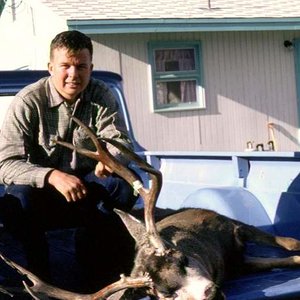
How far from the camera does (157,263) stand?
12.0 ft

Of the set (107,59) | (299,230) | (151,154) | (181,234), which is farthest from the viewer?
(107,59)

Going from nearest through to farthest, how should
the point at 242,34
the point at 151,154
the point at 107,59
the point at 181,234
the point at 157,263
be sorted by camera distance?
the point at 157,263 → the point at 181,234 → the point at 151,154 → the point at 107,59 → the point at 242,34

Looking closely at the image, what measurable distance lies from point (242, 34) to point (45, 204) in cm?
1234

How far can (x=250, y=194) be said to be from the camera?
4926mm

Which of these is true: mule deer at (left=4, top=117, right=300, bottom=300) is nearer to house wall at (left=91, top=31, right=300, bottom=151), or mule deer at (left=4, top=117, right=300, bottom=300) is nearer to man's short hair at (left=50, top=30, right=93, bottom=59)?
man's short hair at (left=50, top=30, right=93, bottom=59)

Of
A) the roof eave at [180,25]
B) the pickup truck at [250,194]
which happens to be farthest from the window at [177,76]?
the pickup truck at [250,194]

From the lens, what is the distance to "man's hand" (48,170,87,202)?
4109 millimetres

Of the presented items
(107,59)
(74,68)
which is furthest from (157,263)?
(107,59)

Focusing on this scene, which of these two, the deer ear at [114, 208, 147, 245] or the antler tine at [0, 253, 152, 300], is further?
the deer ear at [114, 208, 147, 245]

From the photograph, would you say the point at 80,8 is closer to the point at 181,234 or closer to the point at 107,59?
the point at 107,59

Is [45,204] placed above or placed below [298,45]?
below

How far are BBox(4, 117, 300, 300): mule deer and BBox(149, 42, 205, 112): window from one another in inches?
420

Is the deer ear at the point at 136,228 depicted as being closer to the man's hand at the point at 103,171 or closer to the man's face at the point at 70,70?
the man's hand at the point at 103,171

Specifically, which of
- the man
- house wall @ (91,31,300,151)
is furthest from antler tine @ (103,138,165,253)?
house wall @ (91,31,300,151)
